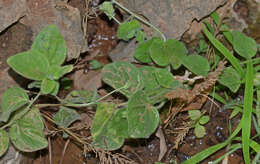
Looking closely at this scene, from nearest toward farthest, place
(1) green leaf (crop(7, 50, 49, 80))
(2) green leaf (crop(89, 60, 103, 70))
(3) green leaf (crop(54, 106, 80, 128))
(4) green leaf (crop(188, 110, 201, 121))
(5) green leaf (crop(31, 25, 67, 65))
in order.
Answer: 1. (1) green leaf (crop(7, 50, 49, 80))
2. (5) green leaf (crop(31, 25, 67, 65))
3. (3) green leaf (crop(54, 106, 80, 128))
4. (4) green leaf (crop(188, 110, 201, 121))
5. (2) green leaf (crop(89, 60, 103, 70))

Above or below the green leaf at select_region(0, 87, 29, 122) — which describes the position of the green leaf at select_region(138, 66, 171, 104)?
above

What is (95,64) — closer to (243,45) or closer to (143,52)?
(143,52)

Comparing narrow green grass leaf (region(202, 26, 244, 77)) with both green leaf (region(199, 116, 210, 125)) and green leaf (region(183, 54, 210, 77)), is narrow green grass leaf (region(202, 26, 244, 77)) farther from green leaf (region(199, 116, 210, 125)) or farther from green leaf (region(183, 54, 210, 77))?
green leaf (region(199, 116, 210, 125))

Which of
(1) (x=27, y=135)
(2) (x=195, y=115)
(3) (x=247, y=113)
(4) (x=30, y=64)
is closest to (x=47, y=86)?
(4) (x=30, y=64)

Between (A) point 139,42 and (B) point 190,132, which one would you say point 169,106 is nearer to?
(B) point 190,132

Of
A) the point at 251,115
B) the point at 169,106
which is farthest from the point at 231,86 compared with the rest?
the point at 169,106

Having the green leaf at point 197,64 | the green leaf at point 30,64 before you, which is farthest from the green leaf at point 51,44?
the green leaf at point 197,64

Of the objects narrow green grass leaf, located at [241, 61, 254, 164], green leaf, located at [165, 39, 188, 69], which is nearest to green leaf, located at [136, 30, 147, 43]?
green leaf, located at [165, 39, 188, 69]
